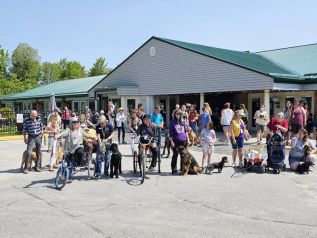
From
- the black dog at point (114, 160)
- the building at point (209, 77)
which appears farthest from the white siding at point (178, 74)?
the black dog at point (114, 160)

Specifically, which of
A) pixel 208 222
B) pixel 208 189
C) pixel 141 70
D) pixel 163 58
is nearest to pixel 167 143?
pixel 208 189

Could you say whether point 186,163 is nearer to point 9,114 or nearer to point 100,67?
point 9,114

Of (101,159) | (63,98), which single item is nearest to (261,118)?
(101,159)

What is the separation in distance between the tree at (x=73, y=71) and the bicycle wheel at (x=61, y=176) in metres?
78.2

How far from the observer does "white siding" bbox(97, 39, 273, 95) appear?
20625 millimetres

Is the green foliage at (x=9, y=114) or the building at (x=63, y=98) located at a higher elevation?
the building at (x=63, y=98)

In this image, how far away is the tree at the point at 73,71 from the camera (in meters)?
86.4

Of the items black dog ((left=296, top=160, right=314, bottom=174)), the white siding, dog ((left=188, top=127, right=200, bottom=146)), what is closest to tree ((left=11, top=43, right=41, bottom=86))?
the white siding

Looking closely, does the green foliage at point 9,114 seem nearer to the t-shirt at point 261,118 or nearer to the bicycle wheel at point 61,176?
the t-shirt at point 261,118

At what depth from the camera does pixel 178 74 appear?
24.6 metres

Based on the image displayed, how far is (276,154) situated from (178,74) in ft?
49.3

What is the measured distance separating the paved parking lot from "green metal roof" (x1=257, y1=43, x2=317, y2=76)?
13.7 m

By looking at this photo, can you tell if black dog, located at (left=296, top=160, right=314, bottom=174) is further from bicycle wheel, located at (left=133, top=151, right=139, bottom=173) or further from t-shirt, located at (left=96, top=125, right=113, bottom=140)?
t-shirt, located at (left=96, top=125, right=113, bottom=140)

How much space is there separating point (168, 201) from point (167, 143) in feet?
19.3
